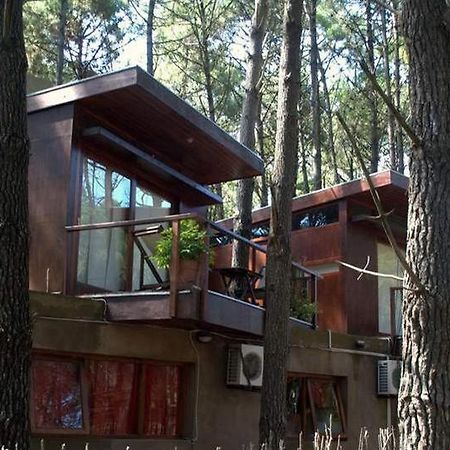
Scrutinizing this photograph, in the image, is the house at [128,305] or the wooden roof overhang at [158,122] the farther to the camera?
the wooden roof overhang at [158,122]

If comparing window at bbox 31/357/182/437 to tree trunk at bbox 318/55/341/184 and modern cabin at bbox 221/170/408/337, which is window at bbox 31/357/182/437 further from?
tree trunk at bbox 318/55/341/184

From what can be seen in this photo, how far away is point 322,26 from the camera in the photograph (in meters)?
22.2

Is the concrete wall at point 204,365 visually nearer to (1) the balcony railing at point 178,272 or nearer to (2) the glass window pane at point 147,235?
(1) the balcony railing at point 178,272

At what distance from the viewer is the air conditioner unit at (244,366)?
9.48 m

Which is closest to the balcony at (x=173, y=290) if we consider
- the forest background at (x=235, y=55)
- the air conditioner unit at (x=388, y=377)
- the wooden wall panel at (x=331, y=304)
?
the air conditioner unit at (x=388, y=377)

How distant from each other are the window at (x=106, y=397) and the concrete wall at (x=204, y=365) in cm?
18

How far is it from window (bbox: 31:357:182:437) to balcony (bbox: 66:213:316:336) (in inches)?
26.7

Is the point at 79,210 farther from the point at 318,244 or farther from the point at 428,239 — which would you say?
the point at 318,244

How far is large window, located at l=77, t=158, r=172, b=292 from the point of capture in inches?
368

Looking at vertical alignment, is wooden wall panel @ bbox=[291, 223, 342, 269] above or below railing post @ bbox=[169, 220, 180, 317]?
above

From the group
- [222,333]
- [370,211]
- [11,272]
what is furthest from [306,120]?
[11,272]

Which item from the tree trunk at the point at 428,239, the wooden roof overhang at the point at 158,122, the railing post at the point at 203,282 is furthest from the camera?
the wooden roof overhang at the point at 158,122

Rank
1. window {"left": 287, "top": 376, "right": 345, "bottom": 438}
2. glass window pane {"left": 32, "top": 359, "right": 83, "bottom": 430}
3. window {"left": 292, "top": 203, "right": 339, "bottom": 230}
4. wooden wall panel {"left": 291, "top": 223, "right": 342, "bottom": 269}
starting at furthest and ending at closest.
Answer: window {"left": 292, "top": 203, "right": 339, "bottom": 230} → wooden wall panel {"left": 291, "top": 223, "right": 342, "bottom": 269} → window {"left": 287, "top": 376, "right": 345, "bottom": 438} → glass window pane {"left": 32, "top": 359, "right": 83, "bottom": 430}

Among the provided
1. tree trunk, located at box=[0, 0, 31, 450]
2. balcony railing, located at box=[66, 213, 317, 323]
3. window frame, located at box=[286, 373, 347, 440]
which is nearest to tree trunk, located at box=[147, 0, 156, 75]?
balcony railing, located at box=[66, 213, 317, 323]
